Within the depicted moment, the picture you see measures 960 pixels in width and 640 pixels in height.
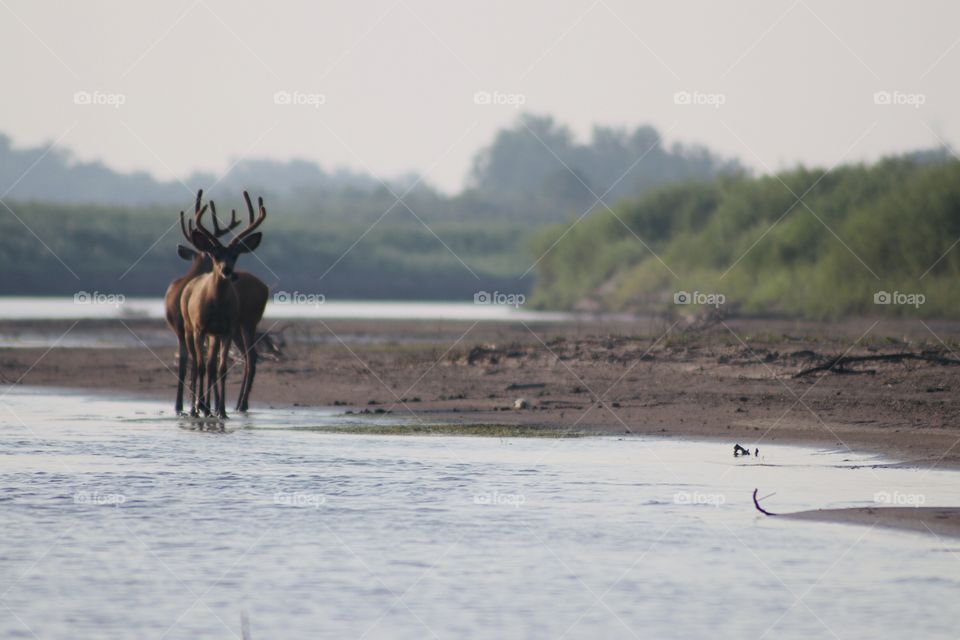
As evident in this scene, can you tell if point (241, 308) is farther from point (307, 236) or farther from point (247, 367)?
point (307, 236)

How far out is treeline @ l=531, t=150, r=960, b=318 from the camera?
140ft

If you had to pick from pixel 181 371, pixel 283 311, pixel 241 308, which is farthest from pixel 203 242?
pixel 283 311

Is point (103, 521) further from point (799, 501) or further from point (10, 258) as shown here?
point (10, 258)

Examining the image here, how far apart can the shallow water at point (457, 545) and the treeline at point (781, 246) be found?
2386 centimetres

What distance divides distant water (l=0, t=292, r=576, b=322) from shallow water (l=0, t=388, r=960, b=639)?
106 feet

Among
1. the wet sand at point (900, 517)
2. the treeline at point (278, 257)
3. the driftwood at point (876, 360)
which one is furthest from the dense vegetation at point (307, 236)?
the wet sand at point (900, 517)

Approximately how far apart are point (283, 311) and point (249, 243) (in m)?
38.3

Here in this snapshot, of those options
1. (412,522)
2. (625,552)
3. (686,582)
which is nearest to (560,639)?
(686,582)

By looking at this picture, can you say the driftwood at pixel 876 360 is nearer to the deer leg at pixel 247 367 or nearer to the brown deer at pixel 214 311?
the deer leg at pixel 247 367

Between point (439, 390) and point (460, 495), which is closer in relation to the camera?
point (460, 495)

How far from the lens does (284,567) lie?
1252cm

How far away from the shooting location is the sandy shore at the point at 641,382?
21078 millimetres

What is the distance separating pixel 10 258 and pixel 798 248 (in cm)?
3888

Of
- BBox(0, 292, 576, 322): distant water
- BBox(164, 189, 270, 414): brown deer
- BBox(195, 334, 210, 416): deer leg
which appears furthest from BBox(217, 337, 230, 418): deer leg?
BBox(0, 292, 576, 322): distant water
